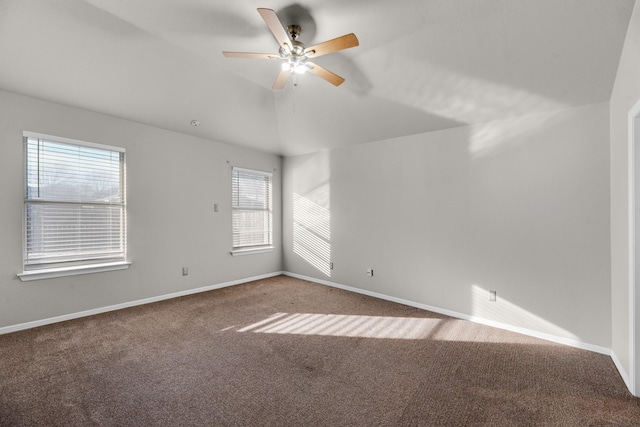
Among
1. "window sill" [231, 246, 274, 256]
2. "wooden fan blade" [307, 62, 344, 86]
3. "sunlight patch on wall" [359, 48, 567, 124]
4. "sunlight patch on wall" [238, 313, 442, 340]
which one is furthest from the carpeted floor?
"wooden fan blade" [307, 62, 344, 86]

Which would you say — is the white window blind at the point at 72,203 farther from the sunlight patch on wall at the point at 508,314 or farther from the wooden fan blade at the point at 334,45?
the sunlight patch on wall at the point at 508,314

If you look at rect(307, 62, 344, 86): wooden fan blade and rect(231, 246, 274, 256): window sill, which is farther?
rect(231, 246, 274, 256): window sill

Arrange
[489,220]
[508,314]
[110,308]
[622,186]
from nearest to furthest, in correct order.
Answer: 1. [622,186]
2. [508,314]
3. [489,220]
4. [110,308]

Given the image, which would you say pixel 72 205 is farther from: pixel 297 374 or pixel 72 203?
pixel 297 374

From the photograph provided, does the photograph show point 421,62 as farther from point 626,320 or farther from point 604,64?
point 626,320

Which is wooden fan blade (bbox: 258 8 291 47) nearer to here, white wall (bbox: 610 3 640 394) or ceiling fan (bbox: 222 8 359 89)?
ceiling fan (bbox: 222 8 359 89)

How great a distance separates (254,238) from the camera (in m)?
Answer: 5.61

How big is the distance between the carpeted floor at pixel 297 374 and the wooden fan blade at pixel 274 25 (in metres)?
2.60

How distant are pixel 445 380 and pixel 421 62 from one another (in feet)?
9.30

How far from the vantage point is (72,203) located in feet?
11.7

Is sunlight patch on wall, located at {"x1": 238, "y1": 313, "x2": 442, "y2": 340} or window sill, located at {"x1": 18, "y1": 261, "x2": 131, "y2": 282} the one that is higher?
window sill, located at {"x1": 18, "y1": 261, "x2": 131, "y2": 282}

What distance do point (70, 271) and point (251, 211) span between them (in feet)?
9.00

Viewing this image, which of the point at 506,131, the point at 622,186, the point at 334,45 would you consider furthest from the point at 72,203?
the point at 622,186

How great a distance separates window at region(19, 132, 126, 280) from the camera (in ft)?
10.8
